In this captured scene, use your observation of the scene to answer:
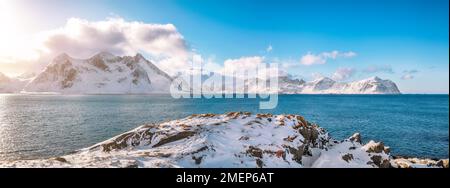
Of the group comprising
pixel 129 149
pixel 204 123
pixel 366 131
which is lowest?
pixel 366 131

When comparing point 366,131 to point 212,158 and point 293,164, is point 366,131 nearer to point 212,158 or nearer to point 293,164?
point 293,164

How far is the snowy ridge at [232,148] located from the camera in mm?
18766

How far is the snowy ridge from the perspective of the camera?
1877cm

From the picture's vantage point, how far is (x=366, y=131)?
5975 centimetres

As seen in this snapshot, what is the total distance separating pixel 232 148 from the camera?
21.8 metres
